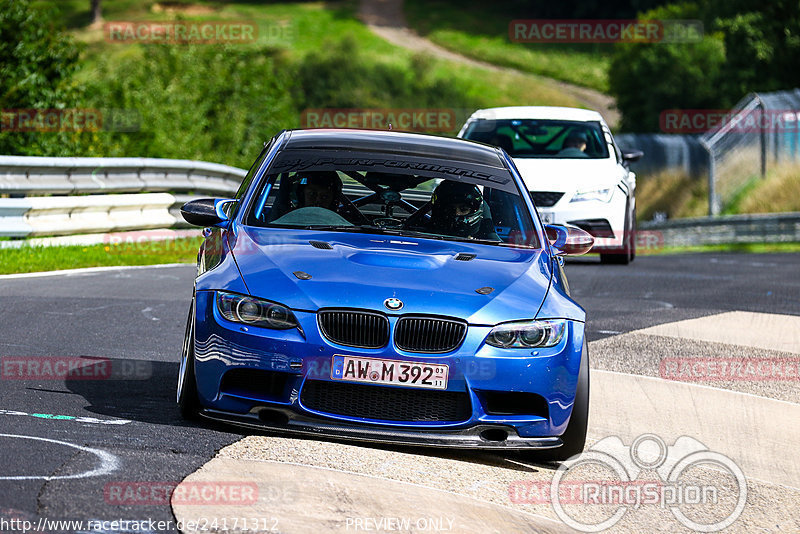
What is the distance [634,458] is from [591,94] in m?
80.1

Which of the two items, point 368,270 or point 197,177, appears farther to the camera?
point 197,177

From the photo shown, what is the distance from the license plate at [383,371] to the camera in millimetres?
5699

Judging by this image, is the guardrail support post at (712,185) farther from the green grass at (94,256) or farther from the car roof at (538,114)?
the green grass at (94,256)

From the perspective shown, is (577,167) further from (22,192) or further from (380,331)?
(380,331)

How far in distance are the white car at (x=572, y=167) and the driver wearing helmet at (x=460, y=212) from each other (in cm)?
705

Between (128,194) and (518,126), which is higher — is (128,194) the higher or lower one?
the lower one

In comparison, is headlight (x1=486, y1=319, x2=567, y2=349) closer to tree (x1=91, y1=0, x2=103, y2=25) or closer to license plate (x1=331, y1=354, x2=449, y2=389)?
license plate (x1=331, y1=354, x2=449, y2=389)

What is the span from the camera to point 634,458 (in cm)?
650

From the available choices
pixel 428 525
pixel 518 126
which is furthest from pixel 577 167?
pixel 428 525

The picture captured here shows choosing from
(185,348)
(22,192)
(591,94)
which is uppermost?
(185,348)

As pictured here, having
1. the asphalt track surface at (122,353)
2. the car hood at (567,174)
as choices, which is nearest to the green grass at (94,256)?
the asphalt track surface at (122,353)

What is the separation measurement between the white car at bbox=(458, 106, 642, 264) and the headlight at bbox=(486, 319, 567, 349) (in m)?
8.30

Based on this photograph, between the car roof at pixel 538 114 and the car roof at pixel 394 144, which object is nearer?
the car roof at pixel 394 144

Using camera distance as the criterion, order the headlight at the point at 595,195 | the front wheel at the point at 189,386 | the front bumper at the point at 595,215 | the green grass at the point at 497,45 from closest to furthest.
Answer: the front wheel at the point at 189,386
the front bumper at the point at 595,215
the headlight at the point at 595,195
the green grass at the point at 497,45
